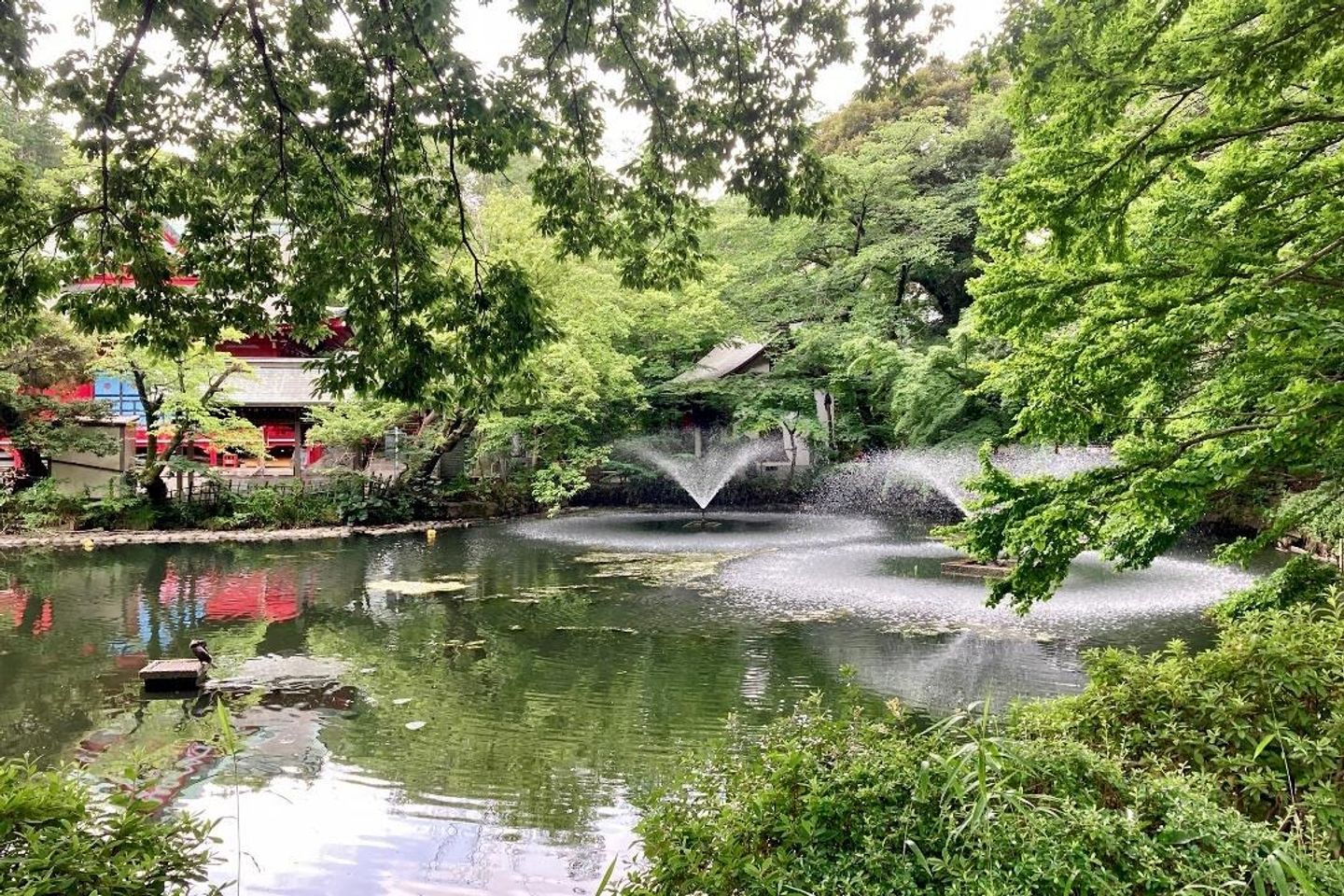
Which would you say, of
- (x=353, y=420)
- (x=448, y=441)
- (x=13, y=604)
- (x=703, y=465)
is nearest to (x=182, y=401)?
(x=353, y=420)

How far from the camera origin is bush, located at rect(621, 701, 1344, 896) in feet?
7.88

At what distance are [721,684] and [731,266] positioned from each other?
658 inches

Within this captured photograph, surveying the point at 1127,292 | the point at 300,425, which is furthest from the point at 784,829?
the point at 300,425

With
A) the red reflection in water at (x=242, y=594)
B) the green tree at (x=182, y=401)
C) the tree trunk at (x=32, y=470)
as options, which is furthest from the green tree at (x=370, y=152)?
the tree trunk at (x=32, y=470)

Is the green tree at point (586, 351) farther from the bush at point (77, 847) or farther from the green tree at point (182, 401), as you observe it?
the bush at point (77, 847)

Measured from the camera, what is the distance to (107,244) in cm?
554

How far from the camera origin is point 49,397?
19.0 m

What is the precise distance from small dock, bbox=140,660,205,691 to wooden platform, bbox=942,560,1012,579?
11.0 m

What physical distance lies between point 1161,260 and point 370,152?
504cm

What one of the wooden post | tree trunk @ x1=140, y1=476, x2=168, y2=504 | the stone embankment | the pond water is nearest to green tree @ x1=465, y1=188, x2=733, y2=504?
the stone embankment

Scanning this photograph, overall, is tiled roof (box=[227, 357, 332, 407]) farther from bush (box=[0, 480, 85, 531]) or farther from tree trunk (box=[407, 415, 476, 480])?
bush (box=[0, 480, 85, 531])

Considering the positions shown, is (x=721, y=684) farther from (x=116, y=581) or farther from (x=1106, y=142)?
(x=116, y=581)

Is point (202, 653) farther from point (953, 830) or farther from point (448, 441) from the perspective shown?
point (448, 441)

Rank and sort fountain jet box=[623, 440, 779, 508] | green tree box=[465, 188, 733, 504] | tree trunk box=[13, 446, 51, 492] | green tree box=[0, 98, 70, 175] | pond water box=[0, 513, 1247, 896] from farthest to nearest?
green tree box=[0, 98, 70, 175], fountain jet box=[623, 440, 779, 508], tree trunk box=[13, 446, 51, 492], green tree box=[465, 188, 733, 504], pond water box=[0, 513, 1247, 896]
